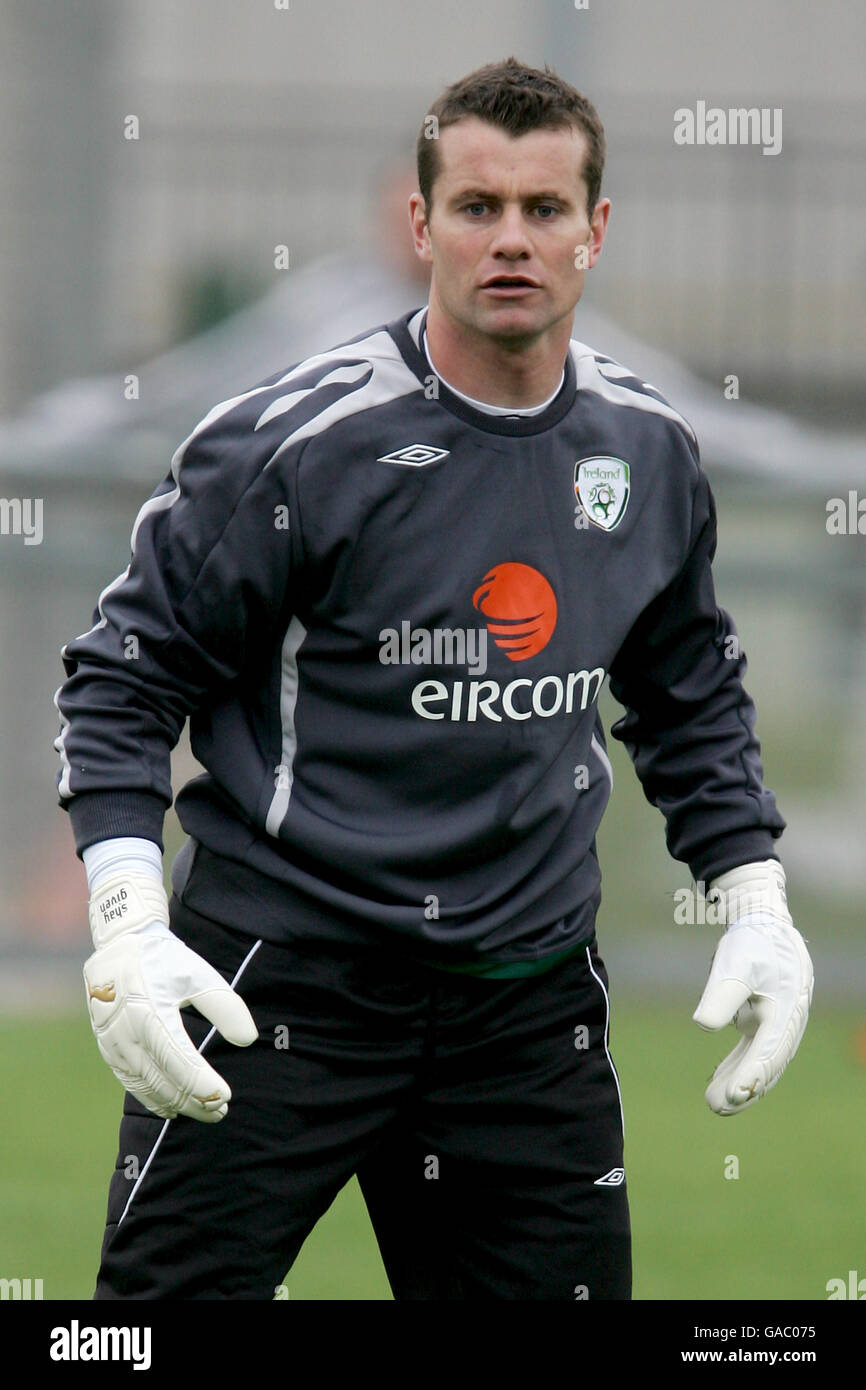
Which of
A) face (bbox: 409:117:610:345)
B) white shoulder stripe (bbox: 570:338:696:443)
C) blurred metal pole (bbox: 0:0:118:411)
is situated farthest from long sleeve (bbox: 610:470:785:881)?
blurred metal pole (bbox: 0:0:118:411)

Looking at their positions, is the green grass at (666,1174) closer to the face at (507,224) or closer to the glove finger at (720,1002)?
the glove finger at (720,1002)

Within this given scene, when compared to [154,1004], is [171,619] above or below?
above

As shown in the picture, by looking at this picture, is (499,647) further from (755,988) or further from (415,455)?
(755,988)

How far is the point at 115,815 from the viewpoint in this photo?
2.45 m

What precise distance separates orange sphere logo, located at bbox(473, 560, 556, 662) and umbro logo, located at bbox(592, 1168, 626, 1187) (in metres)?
0.71

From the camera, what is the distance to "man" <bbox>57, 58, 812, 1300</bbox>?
8.04ft

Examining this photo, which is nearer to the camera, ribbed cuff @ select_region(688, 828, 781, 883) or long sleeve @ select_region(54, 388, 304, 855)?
long sleeve @ select_region(54, 388, 304, 855)

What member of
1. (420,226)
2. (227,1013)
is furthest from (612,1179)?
(420,226)

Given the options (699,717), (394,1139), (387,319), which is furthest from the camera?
(387,319)

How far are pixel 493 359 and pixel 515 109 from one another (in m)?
0.31

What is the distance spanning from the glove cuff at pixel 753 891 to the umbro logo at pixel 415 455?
0.77 meters

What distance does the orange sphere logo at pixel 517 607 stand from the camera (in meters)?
2.52

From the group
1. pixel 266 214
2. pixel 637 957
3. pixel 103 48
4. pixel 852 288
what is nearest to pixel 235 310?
pixel 266 214

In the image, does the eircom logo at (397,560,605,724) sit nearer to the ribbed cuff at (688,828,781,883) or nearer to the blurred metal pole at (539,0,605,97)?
the ribbed cuff at (688,828,781,883)
